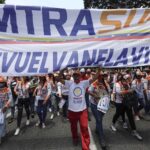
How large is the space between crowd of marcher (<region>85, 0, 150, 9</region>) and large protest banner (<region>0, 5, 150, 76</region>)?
30.3 m

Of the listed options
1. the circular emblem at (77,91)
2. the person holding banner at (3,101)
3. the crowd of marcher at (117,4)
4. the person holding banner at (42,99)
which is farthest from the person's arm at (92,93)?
the crowd of marcher at (117,4)

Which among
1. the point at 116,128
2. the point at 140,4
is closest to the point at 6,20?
the point at 116,128

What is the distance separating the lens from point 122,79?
10969 millimetres

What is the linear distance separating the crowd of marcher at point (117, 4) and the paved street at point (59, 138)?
27933mm

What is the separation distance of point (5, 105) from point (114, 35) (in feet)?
11.3

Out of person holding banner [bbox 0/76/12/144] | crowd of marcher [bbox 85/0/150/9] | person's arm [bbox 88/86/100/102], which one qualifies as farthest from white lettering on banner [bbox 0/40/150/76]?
crowd of marcher [bbox 85/0/150/9]

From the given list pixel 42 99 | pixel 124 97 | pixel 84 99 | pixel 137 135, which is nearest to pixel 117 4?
pixel 42 99

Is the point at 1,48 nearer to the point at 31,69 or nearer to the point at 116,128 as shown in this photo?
the point at 31,69

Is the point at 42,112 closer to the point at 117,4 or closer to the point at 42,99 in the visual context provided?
the point at 42,99

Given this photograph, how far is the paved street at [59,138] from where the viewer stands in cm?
920

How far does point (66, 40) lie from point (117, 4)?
33446mm

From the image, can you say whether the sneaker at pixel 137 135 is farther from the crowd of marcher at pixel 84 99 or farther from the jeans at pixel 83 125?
the jeans at pixel 83 125

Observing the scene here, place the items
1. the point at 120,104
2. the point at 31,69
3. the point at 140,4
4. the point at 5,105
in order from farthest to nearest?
the point at 140,4
the point at 120,104
the point at 5,105
the point at 31,69

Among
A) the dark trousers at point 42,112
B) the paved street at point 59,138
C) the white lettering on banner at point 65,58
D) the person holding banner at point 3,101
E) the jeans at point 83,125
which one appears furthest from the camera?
the dark trousers at point 42,112
